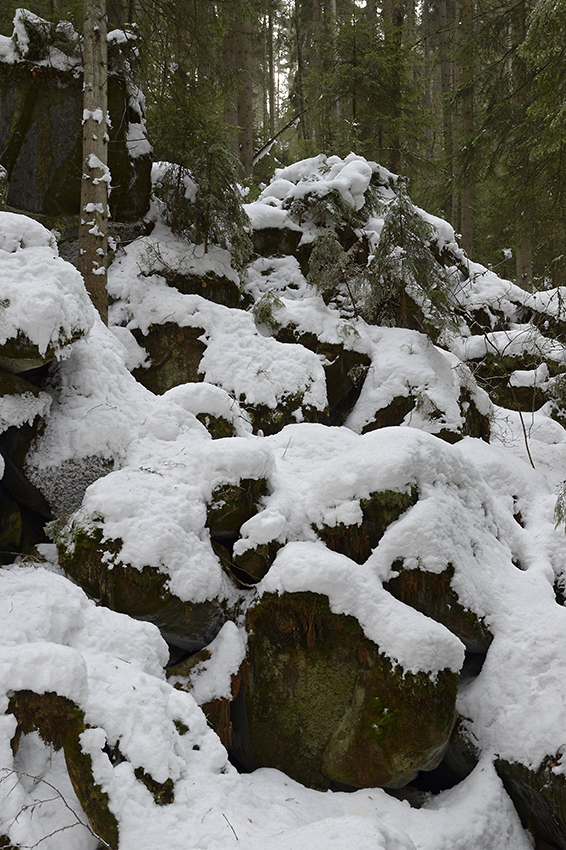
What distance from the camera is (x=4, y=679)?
131 inches

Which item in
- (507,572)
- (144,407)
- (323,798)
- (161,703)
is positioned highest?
(144,407)

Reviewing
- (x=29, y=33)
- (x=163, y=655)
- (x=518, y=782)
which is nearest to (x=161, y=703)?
(x=163, y=655)

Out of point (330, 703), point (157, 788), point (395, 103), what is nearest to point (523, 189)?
point (395, 103)

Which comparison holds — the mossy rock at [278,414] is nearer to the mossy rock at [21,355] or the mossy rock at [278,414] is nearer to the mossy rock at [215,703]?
the mossy rock at [21,355]

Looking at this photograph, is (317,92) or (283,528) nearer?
(283,528)

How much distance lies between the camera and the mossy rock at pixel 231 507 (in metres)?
5.47

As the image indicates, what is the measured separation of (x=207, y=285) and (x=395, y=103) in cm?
836

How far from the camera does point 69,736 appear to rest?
3.46 meters

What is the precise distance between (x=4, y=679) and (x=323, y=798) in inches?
110

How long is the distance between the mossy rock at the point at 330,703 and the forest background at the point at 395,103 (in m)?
5.75

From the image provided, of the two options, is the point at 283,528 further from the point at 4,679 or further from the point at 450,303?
the point at 450,303

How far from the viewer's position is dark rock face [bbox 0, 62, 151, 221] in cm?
905

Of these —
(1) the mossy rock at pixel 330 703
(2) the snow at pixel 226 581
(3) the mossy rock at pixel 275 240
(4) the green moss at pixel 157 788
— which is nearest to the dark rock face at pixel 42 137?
(3) the mossy rock at pixel 275 240

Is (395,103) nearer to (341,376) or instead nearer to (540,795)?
(341,376)
